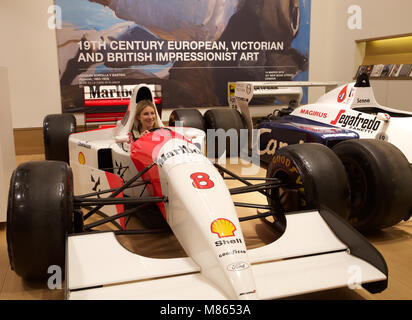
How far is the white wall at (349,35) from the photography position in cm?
484

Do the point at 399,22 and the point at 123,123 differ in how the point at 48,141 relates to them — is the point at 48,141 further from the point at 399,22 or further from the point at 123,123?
the point at 399,22

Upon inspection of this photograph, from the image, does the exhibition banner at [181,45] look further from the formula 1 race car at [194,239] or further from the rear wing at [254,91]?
the formula 1 race car at [194,239]

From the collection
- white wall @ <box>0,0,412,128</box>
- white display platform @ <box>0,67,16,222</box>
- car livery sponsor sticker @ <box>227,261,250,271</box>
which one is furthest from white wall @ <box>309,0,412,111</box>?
white display platform @ <box>0,67,16,222</box>

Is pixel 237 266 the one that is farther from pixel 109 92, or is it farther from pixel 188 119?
pixel 109 92

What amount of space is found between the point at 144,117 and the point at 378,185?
1.63 m

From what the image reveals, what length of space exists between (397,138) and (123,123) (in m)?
2.15

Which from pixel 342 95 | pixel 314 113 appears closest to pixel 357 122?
pixel 342 95

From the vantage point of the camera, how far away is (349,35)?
19.2ft

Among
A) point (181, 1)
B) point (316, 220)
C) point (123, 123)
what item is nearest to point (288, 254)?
point (316, 220)

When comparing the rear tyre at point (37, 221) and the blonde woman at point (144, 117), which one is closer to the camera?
the rear tyre at point (37, 221)

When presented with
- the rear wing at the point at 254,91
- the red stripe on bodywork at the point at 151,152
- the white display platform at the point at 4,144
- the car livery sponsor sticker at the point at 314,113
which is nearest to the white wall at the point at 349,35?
the rear wing at the point at 254,91

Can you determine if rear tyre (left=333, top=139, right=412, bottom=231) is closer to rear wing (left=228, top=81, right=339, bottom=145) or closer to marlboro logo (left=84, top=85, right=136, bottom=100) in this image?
rear wing (left=228, top=81, right=339, bottom=145)

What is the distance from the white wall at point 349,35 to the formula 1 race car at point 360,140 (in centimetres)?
126

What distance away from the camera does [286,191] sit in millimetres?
2201
